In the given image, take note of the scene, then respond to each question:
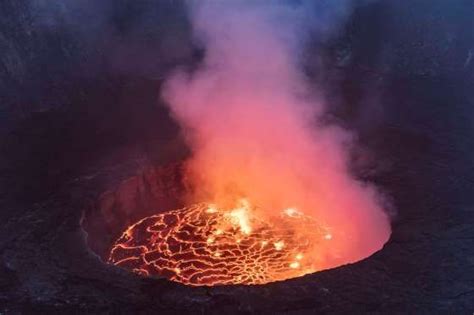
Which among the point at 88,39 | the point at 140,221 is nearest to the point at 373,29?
the point at 88,39

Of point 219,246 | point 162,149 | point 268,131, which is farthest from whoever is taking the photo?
point 268,131

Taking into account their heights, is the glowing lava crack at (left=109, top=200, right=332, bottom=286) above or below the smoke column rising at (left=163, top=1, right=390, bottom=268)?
below

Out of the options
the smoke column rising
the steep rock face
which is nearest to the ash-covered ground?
the steep rock face

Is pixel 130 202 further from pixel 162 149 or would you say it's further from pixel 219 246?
pixel 219 246

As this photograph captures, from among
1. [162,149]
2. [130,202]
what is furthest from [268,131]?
[130,202]

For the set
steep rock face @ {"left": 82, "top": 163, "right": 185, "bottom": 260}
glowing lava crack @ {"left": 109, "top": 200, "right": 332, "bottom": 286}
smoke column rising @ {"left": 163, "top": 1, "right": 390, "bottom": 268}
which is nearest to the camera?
glowing lava crack @ {"left": 109, "top": 200, "right": 332, "bottom": 286}

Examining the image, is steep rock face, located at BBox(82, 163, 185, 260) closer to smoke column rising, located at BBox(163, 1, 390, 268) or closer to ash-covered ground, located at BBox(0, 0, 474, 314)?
ash-covered ground, located at BBox(0, 0, 474, 314)

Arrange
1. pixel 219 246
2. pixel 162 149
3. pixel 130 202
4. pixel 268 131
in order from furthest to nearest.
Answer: pixel 268 131, pixel 162 149, pixel 130 202, pixel 219 246
